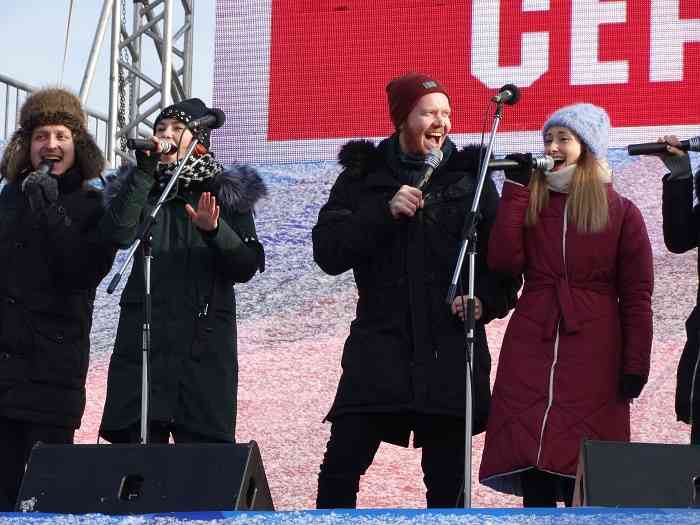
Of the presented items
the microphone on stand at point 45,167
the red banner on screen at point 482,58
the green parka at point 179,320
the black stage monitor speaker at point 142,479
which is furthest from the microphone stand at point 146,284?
the red banner on screen at point 482,58

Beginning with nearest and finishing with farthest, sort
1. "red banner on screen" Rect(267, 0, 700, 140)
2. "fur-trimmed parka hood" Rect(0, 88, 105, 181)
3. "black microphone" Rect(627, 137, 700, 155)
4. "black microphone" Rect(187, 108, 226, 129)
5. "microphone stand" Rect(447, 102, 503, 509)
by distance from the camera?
"microphone stand" Rect(447, 102, 503, 509), "black microphone" Rect(627, 137, 700, 155), "black microphone" Rect(187, 108, 226, 129), "fur-trimmed parka hood" Rect(0, 88, 105, 181), "red banner on screen" Rect(267, 0, 700, 140)

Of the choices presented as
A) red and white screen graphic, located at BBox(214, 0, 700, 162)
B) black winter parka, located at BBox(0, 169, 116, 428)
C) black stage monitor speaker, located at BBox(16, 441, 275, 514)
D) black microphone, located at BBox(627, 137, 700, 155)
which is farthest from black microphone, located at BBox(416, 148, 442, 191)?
red and white screen graphic, located at BBox(214, 0, 700, 162)

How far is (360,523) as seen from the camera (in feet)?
8.37

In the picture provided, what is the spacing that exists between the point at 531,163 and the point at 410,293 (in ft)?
1.68

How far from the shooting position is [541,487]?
3.65m

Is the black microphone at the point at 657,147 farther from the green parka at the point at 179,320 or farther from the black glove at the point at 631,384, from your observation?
the green parka at the point at 179,320

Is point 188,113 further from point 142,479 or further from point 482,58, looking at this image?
point 482,58

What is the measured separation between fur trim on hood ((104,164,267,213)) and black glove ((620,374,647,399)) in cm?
128

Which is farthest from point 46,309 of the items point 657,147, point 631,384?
point 657,147

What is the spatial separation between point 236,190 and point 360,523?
67.6 inches

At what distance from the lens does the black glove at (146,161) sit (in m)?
3.77

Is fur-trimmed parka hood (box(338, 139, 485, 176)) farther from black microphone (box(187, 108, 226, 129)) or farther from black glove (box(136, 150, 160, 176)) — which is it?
black glove (box(136, 150, 160, 176))

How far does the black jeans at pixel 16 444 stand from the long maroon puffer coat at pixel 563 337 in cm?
127

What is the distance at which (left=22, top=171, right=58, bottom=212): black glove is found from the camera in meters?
3.82
